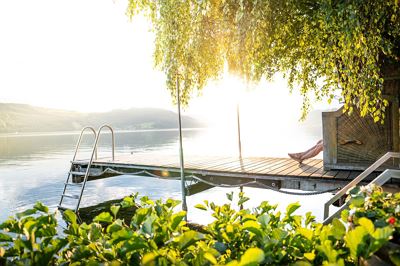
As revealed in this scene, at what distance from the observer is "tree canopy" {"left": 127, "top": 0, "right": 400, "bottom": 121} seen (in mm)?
5406

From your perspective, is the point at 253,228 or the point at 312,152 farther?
the point at 312,152

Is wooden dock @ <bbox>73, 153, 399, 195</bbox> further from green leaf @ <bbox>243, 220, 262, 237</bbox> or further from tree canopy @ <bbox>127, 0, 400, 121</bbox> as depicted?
green leaf @ <bbox>243, 220, 262, 237</bbox>

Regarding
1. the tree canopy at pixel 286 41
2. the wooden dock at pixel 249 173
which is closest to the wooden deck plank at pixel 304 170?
the wooden dock at pixel 249 173

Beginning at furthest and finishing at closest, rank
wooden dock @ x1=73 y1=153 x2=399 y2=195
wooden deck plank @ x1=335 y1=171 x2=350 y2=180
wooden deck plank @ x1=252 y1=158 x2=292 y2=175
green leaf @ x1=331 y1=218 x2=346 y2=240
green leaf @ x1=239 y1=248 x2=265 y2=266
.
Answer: wooden deck plank @ x1=252 y1=158 x2=292 y2=175 → wooden dock @ x1=73 y1=153 x2=399 y2=195 → wooden deck plank @ x1=335 y1=171 x2=350 y2=180 → green leaf @ x1=331 y1=218 x2=346 y2=240 → green leaf @ x1=239 y1=248 x2=265 y2=266

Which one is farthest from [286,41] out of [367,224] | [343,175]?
[367,224]

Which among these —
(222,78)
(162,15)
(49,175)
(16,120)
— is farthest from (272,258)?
(16,120)

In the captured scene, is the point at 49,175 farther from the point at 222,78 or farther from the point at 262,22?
the point at 262,22

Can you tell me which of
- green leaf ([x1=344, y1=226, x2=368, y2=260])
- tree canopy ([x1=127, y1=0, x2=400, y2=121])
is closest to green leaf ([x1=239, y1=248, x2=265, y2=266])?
green leaf ([x1=344, y1=226, x2=368, y2=260])

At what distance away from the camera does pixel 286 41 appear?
897 cm

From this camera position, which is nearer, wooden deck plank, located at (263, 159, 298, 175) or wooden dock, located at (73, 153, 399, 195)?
wooden dock, located at (73, 153, 399, 195)

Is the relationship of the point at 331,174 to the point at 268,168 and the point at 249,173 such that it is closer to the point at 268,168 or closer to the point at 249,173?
the point at 268,168

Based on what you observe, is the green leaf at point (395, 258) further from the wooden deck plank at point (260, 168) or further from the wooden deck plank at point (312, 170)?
the wooden deck plank at point (312, 170)

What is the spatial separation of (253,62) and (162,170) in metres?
5.81

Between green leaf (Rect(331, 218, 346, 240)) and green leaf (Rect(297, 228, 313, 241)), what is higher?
green leaf (Rect(331, 218, 346, 240))
